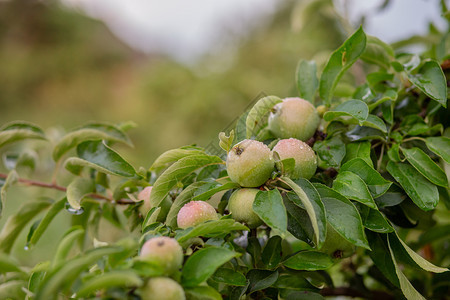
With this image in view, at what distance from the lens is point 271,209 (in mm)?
361

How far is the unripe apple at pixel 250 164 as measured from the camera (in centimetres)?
40

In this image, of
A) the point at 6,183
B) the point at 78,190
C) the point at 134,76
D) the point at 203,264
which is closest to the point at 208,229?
the point at 203,264

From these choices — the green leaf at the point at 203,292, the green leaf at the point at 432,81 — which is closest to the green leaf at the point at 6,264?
the green leaf at the point at 203,292

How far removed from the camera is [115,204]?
1.84 feet

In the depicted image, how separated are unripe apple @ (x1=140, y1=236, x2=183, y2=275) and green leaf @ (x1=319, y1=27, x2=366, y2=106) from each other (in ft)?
0.96

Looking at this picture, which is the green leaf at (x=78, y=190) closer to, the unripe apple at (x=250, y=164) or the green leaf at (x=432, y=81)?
the unripe apple at (x=250, y=164)

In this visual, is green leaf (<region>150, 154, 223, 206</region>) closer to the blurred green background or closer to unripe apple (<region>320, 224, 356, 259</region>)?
unripe apple (<region>320, 224, 356, 259</region>)

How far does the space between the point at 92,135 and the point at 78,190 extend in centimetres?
8

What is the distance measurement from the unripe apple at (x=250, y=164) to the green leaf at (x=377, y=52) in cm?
26

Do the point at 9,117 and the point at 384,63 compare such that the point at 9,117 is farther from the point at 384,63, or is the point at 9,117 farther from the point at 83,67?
the point at 384,63

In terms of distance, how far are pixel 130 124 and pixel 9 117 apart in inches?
132

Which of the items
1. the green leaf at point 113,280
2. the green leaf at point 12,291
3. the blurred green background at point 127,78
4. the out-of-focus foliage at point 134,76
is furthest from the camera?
the out-of-focus foliage at point 134,76

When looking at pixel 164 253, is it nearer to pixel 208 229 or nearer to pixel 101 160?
pixel 208 229

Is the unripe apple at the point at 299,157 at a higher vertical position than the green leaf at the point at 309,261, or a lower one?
higher
